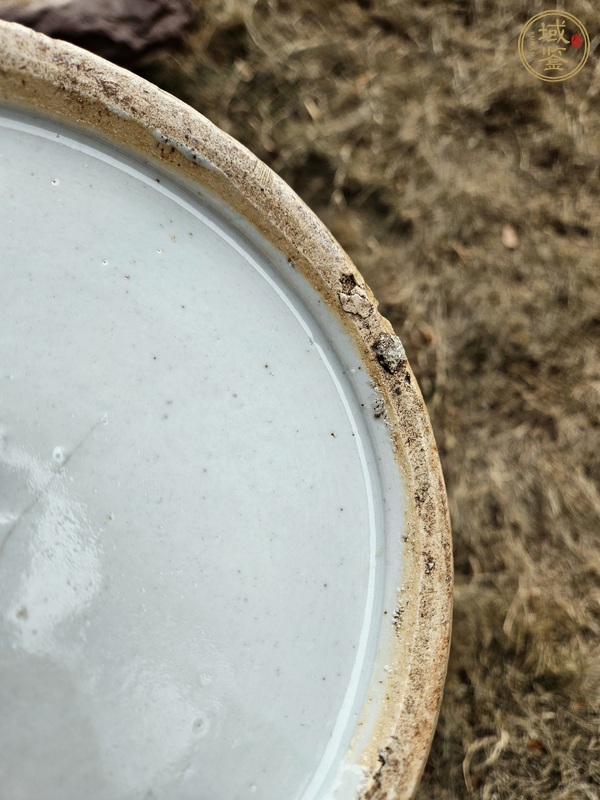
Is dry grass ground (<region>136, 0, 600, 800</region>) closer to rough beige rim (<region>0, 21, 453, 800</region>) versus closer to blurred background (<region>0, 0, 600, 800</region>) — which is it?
blurred background (<region>0, 0, 600, 800</region>)

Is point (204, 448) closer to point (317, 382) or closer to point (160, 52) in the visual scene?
point (317, 382)

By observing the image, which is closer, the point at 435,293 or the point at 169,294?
the point at 169,294

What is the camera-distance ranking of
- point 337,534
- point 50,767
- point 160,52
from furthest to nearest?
point 160,52
point 337,534
point 50,767

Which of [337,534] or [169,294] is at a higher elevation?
[169,294]

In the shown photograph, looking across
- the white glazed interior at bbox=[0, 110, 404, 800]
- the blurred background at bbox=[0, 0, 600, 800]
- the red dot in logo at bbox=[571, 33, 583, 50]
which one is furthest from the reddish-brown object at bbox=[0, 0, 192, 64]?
the red dot in logo at bbox=[571, 33, 583, 50]

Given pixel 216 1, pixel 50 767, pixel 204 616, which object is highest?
pixel 216 1

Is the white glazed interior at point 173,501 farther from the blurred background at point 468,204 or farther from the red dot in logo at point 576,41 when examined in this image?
the red dot in logo at point 576,41

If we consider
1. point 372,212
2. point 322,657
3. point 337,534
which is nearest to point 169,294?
point 337,534

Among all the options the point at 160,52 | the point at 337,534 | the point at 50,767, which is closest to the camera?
the point at 50,767

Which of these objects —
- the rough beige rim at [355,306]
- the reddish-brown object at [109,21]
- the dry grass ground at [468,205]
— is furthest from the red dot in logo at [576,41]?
the rough beige rim at [355,306]
